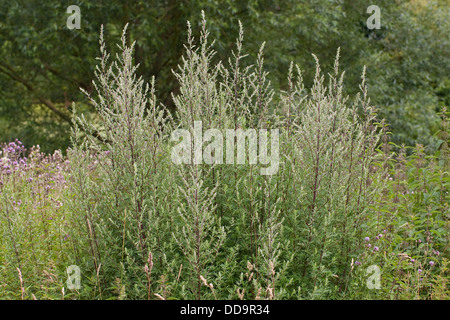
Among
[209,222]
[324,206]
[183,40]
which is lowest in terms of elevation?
[209,222]

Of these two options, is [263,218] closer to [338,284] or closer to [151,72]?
[338,284]

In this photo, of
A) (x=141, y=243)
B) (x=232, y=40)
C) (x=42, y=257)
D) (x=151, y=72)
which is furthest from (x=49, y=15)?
(x=141, y=243)

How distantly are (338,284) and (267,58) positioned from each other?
28.5 feet

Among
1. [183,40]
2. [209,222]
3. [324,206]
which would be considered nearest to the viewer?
[209,222]

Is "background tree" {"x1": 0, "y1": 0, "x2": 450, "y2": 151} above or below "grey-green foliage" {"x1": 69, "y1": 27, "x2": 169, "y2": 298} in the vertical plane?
above

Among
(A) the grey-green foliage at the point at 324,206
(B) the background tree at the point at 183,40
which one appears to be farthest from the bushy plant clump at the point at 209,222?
(B) the background tree at the point at 183,40

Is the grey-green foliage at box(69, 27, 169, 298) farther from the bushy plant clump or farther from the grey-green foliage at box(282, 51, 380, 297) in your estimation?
the grey-green foliage at box(282, 51, 380, 297)

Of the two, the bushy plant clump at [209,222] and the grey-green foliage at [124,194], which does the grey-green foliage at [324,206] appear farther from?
the grey-green foliage at [124,194]

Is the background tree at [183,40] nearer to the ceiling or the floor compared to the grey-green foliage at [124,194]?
nearer to the ceiling

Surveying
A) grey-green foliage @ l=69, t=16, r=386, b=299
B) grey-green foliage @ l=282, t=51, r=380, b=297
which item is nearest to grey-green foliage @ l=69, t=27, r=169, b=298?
grey-green foliage @ l=69, t=16, r=386, b=299

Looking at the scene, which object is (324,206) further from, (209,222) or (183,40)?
(183,40)

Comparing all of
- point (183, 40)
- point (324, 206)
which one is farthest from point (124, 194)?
point (183, 40)

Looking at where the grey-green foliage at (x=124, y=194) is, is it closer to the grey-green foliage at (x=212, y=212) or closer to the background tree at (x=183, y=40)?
the grey-green foliage at (x=212, y=212)

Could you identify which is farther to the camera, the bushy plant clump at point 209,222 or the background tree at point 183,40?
the background tree at point 183,40
